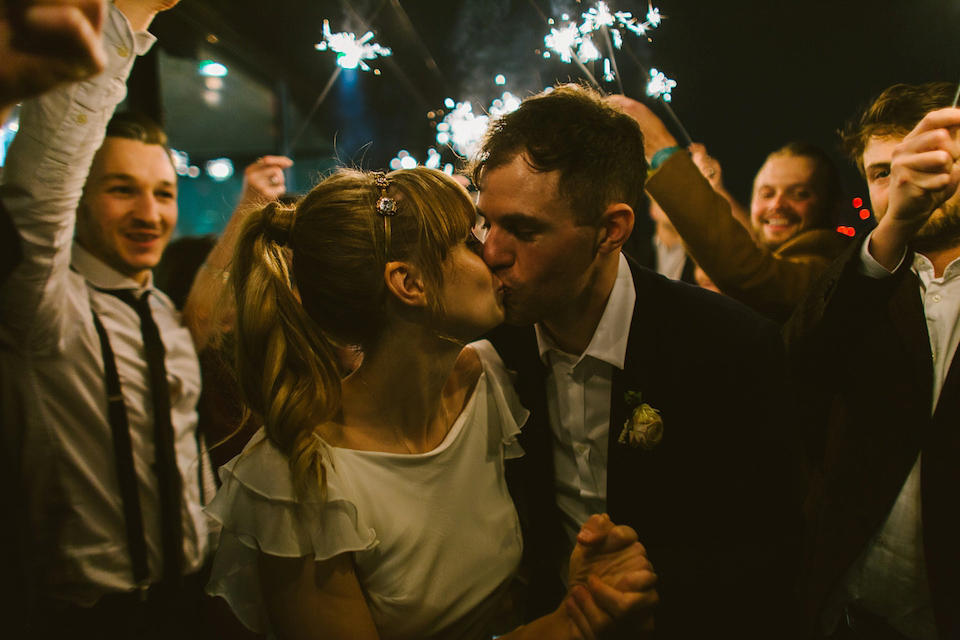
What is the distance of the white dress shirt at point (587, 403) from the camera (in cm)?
148

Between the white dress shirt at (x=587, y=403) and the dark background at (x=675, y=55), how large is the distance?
2.71ft

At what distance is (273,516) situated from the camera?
111 cm

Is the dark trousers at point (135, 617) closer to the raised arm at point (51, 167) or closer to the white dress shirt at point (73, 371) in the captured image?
the white dress shirt at point (73, 371)

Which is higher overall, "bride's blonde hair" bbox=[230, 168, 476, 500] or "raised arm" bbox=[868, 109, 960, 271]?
"raised arm" bbox=[868, 109, 960, 271]

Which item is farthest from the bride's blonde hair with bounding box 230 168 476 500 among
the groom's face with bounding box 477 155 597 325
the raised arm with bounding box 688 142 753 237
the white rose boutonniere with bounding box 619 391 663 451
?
the raised arm with bounding box 688 142 753 237

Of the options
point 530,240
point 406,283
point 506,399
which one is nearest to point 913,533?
point 506,399

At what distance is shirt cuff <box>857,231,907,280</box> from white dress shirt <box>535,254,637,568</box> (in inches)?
22.8

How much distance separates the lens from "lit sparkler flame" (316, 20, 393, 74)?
1975 millimetres

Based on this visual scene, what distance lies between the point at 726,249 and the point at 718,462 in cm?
69

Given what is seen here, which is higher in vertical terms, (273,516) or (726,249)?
(726,249)

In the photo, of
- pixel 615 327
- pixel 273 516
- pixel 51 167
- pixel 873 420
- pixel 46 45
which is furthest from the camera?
pixel 615 327

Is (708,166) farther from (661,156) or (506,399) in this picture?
(506,399)

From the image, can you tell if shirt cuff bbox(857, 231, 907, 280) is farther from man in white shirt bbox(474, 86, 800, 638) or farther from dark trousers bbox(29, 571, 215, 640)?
dark trousers bbox(29, 571, 215, 640)

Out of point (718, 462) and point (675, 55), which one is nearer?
point (718, 462)
